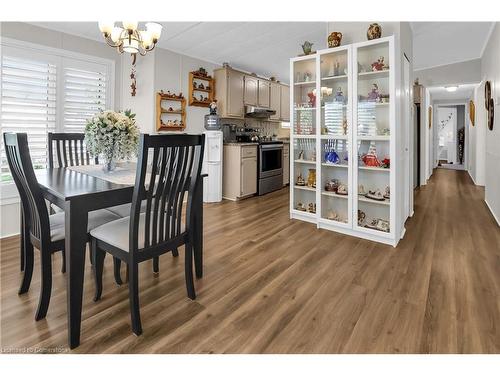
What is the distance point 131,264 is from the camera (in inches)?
65.1

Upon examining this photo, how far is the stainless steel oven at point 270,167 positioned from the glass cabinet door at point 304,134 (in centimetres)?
158

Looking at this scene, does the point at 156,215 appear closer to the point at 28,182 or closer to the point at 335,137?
the point at 28,182

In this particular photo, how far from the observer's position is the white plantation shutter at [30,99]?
3.20 metres

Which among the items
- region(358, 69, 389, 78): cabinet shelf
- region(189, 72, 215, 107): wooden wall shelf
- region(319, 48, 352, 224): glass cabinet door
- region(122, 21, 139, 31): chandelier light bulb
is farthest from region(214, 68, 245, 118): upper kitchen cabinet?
region(122, 21, 139, 31): chandelier light bulb

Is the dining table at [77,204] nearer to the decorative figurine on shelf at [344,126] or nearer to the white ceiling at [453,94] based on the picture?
the decorative figurine on shelf at [344,126]

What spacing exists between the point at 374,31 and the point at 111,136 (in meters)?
2.77

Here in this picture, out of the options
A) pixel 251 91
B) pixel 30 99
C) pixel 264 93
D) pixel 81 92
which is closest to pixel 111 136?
pixel 30 99

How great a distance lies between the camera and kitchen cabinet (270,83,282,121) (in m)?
6.42

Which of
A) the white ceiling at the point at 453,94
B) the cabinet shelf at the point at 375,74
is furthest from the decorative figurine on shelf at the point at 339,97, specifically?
the white ceiling at the point at 453,94

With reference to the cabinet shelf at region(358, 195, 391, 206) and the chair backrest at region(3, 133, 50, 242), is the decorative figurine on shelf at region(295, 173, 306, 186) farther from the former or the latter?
the chair backrest at region(3, 133, 50, 242)

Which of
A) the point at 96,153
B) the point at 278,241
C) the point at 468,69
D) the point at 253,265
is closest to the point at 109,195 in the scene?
the point at 96,153

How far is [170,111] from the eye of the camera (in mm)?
4559
